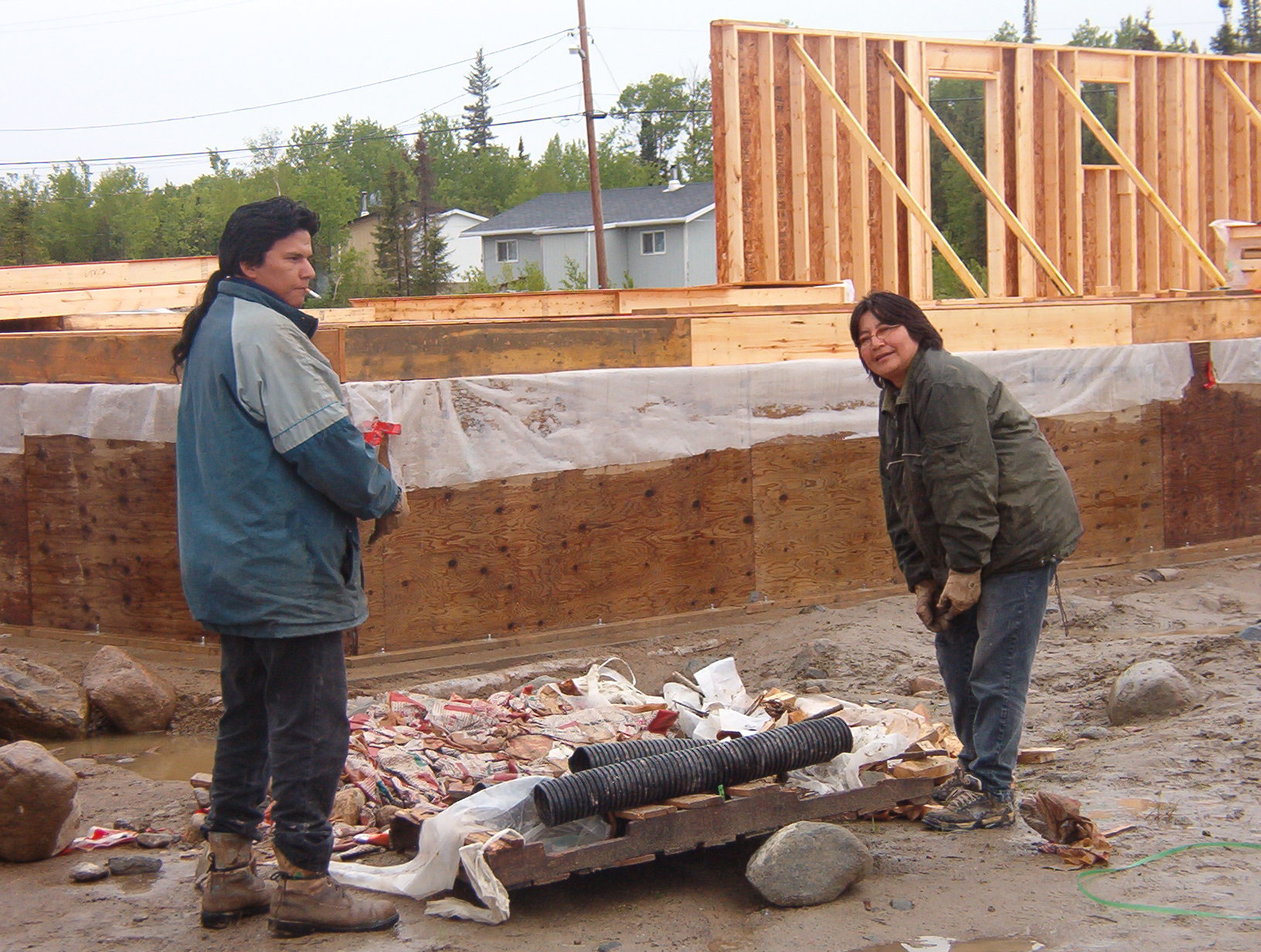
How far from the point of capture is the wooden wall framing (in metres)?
10.6

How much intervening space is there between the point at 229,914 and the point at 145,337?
4.13 m

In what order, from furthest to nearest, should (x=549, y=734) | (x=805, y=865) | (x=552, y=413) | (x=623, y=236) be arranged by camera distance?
(x=623, y=236), (x=552, y=413), (x=549, y=734), (x=805, y=865)

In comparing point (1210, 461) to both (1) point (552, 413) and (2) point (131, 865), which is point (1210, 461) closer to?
(1) point (552, 413)

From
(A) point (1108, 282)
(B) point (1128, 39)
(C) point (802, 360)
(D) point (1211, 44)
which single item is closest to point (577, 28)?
(A) point (1108, 282)

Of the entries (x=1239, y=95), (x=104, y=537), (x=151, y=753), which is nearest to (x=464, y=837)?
(x=151, y=753)

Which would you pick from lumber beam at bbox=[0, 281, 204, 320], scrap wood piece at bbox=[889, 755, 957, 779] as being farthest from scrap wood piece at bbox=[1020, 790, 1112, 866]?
lumber beam at bbox=[0, 281, 204, 320]

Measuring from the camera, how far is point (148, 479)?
6.58 metres

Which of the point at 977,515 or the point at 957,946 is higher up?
the point at 977,515

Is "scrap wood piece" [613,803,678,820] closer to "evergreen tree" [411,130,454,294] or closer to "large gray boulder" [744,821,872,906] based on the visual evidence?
"large gray boulder" [744,821,872,906]

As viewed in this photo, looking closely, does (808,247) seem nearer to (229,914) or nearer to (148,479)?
(148,479)

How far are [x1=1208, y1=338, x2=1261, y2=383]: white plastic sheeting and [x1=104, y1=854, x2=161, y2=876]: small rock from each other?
8519 mm

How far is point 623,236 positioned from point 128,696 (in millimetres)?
47659

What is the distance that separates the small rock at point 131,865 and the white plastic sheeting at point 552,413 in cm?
263

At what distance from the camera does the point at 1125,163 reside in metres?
12.4
